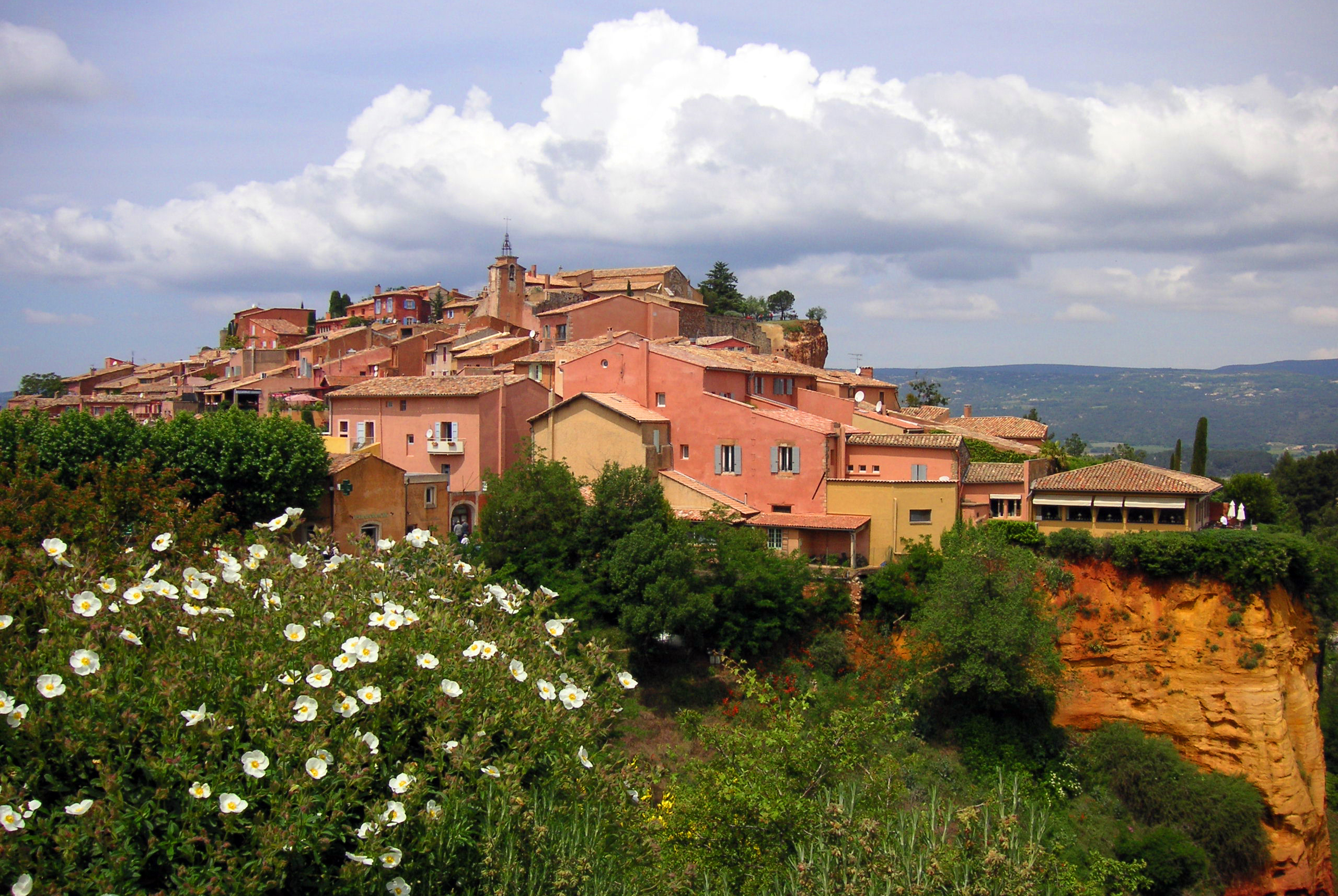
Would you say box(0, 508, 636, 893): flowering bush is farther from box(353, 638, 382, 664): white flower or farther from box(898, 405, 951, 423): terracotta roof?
box(898, 405, 951, 423): terracotta roof

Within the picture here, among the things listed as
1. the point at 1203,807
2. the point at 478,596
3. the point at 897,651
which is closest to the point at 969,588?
the point at 897,651

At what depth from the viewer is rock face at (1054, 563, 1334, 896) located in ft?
100

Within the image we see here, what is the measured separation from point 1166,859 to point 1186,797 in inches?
114

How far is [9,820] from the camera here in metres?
5.56

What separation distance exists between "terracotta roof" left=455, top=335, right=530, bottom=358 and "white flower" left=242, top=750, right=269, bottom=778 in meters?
45.9

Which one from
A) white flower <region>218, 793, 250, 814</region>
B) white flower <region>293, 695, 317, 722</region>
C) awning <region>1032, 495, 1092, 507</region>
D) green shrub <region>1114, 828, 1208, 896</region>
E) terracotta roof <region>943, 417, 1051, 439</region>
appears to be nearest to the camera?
white flower <region>218, 793, 250, 814</region>

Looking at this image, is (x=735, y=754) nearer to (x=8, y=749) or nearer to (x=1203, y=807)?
(x=8, y=749)

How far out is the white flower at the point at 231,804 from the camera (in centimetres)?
592

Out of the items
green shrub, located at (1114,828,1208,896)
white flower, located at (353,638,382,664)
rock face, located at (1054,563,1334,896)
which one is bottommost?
green shrub, located at (1114,828,1208,896)

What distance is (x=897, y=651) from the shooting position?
31.6 metres

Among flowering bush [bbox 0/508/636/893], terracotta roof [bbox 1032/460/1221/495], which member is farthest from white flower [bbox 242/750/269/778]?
terracotta roof [bbox 1032/460/1221/495]

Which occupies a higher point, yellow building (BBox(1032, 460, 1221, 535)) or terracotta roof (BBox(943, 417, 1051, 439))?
terracotta roof (BBox(943, 417, 1051, 439))

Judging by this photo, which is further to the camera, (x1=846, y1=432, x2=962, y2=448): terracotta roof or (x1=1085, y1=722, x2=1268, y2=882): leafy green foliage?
(x1=846, y1=432, x2=962, y2=448): terracotta roof

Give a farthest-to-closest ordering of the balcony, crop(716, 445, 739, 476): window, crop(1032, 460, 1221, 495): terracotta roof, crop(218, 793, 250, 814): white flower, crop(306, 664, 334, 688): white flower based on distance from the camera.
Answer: the balcony → crop(716, 445, 739, 476): window → crop(1032, 460, 1221, 495): terracotta roof → crop(306, 664, 334, 688): white flower → crop(218, 793, 250, 814): white flower
